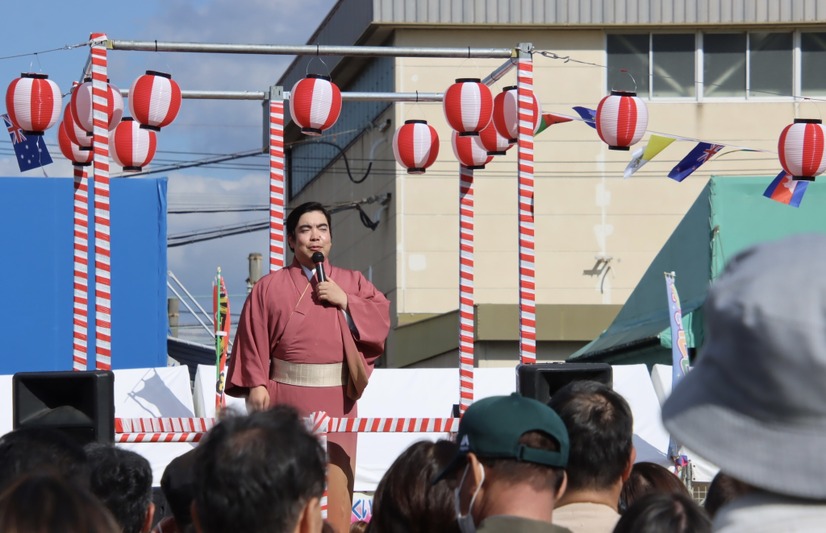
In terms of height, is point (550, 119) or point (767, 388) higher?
point (550, 119)

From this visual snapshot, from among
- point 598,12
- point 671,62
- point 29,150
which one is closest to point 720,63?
point 671,62

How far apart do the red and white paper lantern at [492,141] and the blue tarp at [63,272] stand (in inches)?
225

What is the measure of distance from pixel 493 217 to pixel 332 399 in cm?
1430

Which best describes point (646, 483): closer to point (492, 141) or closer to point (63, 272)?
point (492, 141)

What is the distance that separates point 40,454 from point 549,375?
375cm

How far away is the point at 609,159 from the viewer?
20.2 metres

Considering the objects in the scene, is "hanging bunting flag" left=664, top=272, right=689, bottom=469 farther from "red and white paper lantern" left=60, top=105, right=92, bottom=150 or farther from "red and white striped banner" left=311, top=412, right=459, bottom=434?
"red and white paper lantern" left=60, top=105, right=92, bottom=150

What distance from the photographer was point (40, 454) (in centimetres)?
279

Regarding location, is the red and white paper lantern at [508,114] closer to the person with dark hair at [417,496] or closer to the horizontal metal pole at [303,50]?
the horizontal metal pole at [303,50]

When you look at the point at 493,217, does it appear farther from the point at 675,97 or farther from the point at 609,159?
the point at 675,97

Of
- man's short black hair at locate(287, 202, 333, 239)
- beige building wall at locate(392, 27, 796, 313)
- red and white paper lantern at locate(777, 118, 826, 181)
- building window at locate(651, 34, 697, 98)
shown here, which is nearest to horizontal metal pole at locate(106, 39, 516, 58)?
man's short black hair at locate(287, 202, 333, 239)

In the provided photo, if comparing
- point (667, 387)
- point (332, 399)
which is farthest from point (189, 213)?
point (332, 399)

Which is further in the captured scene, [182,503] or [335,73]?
[335,73]

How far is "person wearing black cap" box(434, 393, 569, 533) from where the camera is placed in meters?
2.26
